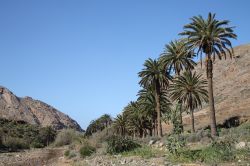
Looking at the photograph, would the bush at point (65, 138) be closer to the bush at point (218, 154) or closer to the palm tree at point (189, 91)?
the palm tree at point (189, 91)

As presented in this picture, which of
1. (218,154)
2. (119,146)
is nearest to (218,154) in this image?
(218,154)

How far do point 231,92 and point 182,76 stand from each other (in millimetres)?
32982

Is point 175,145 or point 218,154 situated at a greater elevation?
point 175,145

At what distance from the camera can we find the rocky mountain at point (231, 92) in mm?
62838

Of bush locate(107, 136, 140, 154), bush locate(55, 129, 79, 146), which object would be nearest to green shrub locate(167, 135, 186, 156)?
bush locate(107, 136, 140, 154)

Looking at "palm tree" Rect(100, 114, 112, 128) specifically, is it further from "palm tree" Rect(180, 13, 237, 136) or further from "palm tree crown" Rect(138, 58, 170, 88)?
"palm tree" Rect(180, 13, 237, 136)

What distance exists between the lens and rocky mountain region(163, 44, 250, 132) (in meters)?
62.8

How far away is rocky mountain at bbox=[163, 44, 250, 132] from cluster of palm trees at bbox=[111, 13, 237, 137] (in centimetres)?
815

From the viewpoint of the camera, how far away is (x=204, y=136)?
3481 cm

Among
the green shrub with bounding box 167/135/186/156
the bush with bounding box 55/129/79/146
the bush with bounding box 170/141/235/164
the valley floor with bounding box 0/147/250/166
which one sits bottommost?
the valley floor with bounding box 0/147/250/166

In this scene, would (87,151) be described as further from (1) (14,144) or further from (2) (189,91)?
(1) (14,144)

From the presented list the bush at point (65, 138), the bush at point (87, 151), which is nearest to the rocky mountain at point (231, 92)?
the bush at point (87, 151)

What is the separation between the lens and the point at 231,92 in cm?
8356

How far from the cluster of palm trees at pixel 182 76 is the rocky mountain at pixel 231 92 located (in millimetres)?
8147
